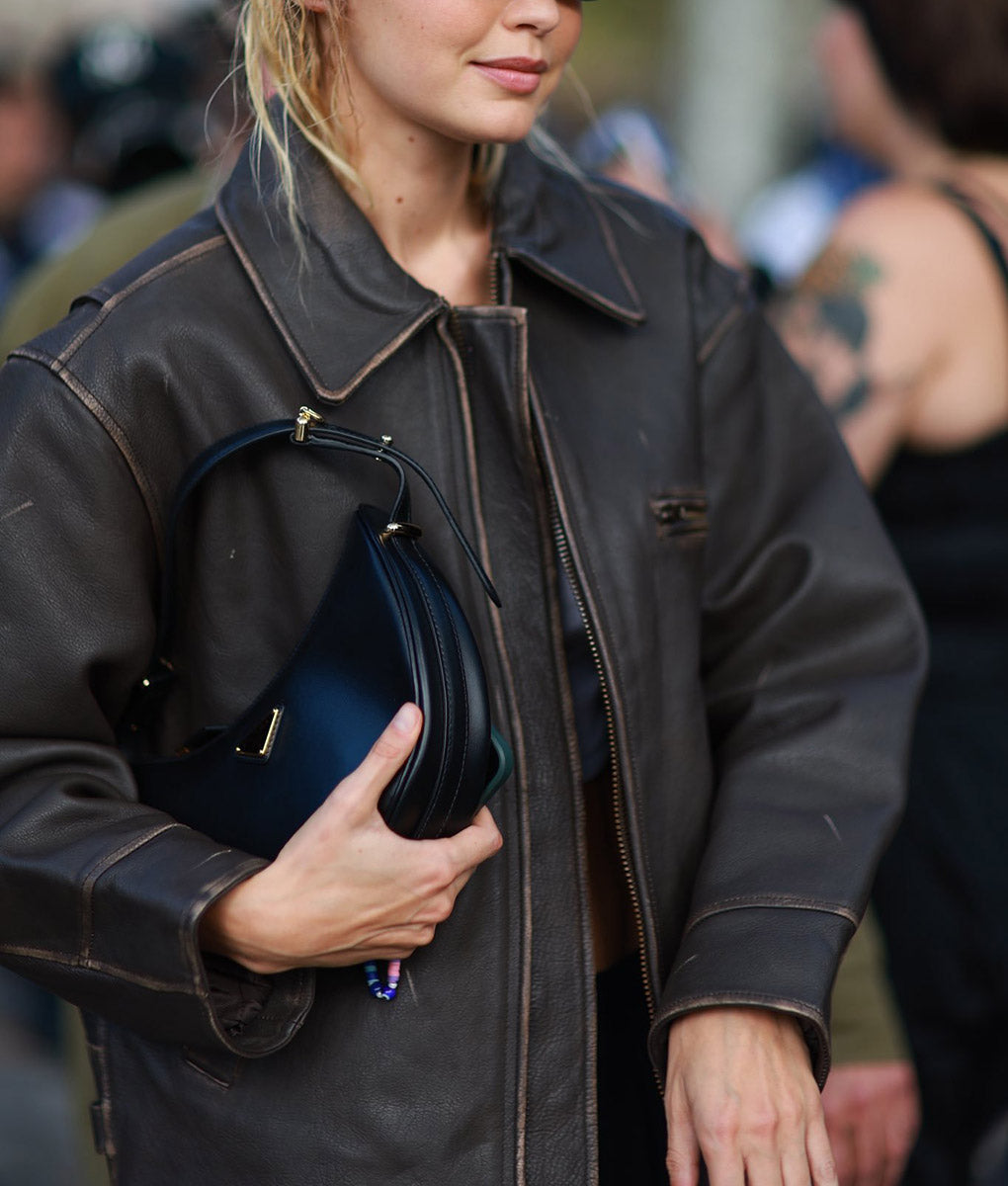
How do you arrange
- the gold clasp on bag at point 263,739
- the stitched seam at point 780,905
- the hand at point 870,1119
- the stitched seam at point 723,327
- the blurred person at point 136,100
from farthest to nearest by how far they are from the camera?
the blurred person at point 136,100 < the hand at point 870,1119 < the stitched seam at point 723,327 < the stitched seam at point 780,905 < the gold clasp on bag at point 263,739

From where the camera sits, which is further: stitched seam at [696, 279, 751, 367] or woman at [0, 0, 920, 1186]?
stitched seam at [696, 279, 751, 367]

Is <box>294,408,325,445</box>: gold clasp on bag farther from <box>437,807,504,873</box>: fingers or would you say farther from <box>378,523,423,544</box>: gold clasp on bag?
<box>437,807,504,873</box>: fingers

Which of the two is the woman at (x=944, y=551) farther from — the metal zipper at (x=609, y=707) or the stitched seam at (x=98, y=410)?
the stitched seam at (x=98, y=410)

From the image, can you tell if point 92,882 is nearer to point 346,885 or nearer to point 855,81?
point 346,885

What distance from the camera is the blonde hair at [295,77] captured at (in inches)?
60.1

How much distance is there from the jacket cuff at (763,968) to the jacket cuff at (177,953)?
370 millimetres

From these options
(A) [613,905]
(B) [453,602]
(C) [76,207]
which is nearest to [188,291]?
(B) [453,602]

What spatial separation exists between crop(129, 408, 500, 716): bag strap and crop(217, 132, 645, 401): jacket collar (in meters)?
0.07

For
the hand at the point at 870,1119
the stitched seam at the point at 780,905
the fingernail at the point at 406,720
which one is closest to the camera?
the fingernail at the point at 406,720

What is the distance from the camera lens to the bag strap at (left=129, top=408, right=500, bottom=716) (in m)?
1.39

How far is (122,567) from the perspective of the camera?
1418 millimetres

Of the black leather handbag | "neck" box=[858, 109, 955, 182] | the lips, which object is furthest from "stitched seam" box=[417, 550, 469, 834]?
"neck" box=[858, 109, 955, 182]

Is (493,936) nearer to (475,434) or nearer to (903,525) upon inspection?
(475,434)

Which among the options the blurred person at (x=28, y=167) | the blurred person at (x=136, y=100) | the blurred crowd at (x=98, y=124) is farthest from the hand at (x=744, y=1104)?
the blurred person at (x=28, y=167)
